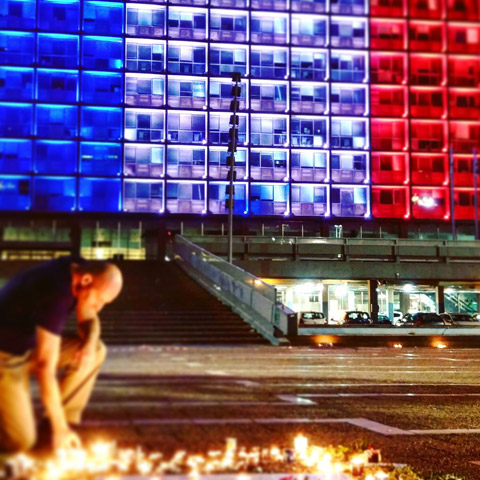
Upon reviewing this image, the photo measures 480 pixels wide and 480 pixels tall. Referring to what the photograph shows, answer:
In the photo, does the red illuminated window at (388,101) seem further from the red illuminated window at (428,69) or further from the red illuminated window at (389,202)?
the red illuminated window at (389,202)

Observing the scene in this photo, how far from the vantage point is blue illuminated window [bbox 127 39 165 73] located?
48125 millimetres

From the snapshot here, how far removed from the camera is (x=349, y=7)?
59.6m

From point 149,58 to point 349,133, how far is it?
1779 centimetres

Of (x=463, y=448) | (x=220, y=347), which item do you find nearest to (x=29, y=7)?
(x=220, y=347)

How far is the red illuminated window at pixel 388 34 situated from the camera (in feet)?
197

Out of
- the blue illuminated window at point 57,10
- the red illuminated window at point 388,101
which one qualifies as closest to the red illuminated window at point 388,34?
the red illuminated window at point 388,101

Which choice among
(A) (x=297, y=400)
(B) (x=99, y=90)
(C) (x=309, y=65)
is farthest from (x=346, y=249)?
(A) (x=297, y=400)

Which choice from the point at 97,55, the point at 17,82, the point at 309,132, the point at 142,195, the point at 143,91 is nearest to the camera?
the point at 143,91

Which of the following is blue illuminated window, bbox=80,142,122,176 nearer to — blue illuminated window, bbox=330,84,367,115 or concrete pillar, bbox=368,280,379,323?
blue illuminated window, bbox=330,84,367,115

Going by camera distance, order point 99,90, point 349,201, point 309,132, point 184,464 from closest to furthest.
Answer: point 184,464 → point 99,90 → point 309,132 → point 349,201

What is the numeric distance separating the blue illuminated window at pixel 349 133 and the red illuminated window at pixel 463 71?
8.61 metres

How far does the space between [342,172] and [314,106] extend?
541cm

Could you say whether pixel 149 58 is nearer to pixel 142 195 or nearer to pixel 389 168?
pixel 142 195

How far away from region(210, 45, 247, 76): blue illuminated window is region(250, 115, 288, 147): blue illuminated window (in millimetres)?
4021
